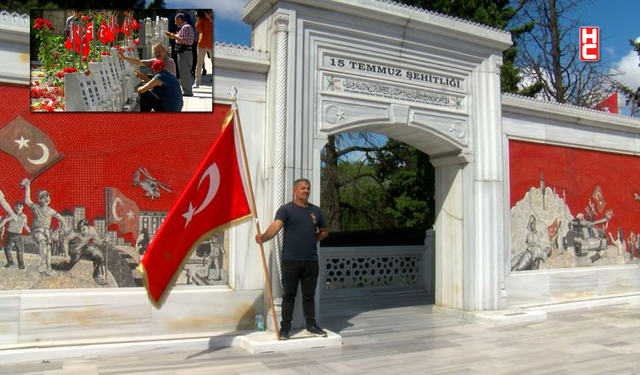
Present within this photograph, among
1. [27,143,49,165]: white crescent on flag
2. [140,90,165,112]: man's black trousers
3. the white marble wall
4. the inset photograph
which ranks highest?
the inset photograph

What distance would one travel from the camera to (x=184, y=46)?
6.73 metres

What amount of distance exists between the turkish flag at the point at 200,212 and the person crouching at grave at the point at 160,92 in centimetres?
82

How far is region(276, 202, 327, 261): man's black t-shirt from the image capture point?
645 cm

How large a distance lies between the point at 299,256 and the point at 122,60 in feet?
10.1

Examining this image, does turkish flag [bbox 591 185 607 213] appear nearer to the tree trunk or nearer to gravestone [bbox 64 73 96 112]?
gravestone [bbox 64 73 96 112]

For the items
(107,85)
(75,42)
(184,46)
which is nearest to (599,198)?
(184,46)

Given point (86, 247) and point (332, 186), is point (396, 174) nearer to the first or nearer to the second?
point (332, 186)

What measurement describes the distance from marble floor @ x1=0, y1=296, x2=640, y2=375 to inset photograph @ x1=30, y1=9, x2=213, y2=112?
9.37 feet

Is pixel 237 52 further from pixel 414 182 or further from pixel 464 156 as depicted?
pixel 414 182

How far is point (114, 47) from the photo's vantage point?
6.57 metres

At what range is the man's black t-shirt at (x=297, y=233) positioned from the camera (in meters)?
6.45

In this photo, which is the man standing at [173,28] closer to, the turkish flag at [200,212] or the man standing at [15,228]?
the turkish flag at [200,212]

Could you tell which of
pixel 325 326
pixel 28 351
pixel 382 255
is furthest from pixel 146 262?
pixel 382 255

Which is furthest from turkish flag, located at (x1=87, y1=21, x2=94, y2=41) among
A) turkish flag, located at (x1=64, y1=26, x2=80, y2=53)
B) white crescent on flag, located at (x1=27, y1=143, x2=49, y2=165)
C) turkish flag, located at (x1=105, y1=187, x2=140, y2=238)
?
turkish flag, located at (x1=105, y1=187, x2=140, y2=238)
